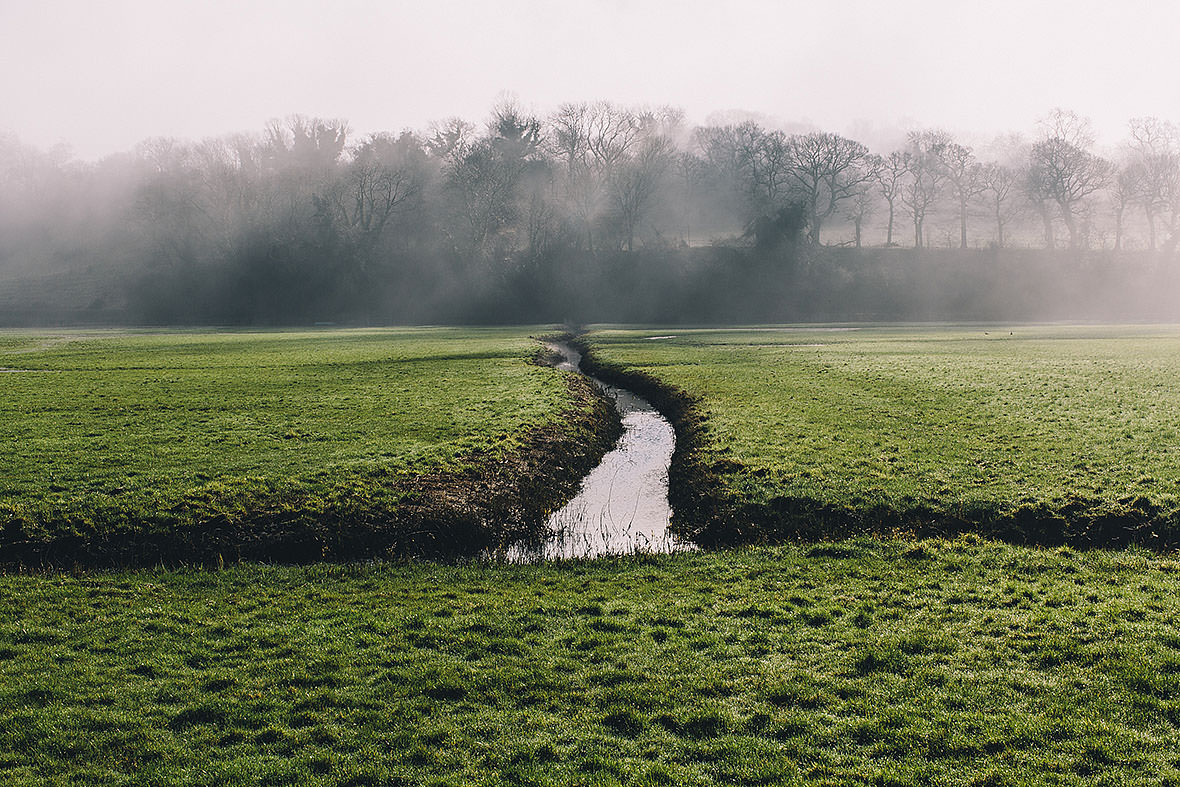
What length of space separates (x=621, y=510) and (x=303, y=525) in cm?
826

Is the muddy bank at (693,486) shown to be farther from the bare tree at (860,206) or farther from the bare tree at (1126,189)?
the bare tree at (1126,189)

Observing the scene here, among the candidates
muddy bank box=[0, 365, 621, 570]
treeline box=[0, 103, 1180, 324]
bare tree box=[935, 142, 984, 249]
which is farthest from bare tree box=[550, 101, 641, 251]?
muddy bank box=[0, 365, 621, 570]

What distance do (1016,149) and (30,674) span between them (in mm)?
224493

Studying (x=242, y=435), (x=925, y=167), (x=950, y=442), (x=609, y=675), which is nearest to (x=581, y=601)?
(x=609, y=675)

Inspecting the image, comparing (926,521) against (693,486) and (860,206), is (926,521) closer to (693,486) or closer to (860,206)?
(693,486)

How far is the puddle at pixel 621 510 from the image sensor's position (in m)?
17.2

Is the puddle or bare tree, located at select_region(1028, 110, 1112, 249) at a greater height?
bare tree, located at select_region(1028, 110, 1112, 249)

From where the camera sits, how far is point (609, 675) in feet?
33.1

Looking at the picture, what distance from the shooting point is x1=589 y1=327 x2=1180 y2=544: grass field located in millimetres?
17031

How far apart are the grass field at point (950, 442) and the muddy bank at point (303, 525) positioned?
241 inches

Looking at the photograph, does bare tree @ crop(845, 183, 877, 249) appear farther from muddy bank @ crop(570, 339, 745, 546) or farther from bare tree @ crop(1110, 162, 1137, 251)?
muddy bank @ crop(570, 339, 745, 546)

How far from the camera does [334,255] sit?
12900 cm

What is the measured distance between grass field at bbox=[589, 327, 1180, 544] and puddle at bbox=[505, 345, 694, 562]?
1.91 meters

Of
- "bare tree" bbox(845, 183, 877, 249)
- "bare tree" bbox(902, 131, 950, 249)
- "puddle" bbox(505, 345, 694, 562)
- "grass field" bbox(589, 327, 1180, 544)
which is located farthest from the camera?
"bare tree" bbox(845, 183, 877, 249)
